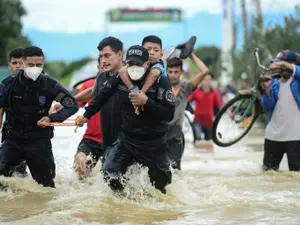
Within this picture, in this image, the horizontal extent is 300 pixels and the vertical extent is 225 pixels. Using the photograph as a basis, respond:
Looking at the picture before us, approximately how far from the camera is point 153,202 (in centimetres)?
727

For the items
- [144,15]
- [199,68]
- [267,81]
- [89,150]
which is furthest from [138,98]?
[144,15]

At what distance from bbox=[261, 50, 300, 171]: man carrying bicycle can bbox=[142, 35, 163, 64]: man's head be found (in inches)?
83.7

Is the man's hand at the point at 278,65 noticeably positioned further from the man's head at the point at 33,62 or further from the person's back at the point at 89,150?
the man's head at the point at 33,62

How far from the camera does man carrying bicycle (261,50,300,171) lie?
9164mm

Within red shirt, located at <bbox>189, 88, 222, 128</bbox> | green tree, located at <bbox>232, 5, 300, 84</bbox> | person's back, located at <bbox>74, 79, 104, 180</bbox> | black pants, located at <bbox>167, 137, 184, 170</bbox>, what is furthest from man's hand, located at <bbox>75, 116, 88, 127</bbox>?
green tree, located at <bbox>232, 5, 300, 84</bbox>

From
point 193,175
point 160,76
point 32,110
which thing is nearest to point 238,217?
point 160,76

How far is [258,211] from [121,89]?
1839 mm

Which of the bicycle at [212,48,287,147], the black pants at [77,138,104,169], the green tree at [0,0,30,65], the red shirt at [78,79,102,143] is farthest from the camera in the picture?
the green tree at [0,0,30,65]

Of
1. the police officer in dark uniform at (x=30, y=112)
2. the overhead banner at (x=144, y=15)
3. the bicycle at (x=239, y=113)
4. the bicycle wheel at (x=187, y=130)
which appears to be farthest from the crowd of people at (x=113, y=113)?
the overhead banner at (x=144, y=15)

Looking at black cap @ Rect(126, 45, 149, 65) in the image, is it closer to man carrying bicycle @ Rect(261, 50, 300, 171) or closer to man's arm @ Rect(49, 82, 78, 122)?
man's arm @ Rect(49, 82, 78, 122)

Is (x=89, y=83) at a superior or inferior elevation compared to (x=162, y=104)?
superior

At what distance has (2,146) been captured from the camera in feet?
25.3

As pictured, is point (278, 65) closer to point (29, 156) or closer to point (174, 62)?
point (174, 62)

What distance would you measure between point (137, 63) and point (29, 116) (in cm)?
152
